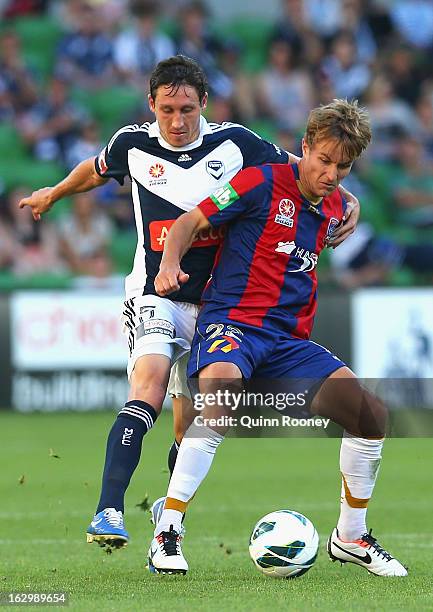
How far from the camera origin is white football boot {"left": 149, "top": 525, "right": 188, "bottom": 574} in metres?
5.34

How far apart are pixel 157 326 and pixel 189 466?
2.20 feet

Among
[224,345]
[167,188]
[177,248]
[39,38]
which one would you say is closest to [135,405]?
[224,345]

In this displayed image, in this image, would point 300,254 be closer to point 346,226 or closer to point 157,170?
point 346,226

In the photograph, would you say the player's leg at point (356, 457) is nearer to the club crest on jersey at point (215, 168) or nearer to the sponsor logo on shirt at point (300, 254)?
Result: the sponsor logo on shirt at point (300, 254)

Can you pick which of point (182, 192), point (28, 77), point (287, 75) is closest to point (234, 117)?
point (287, 75)

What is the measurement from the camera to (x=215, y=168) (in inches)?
237

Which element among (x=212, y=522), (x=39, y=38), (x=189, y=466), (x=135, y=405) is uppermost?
(x=39, y=38)

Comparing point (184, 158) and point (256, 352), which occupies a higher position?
point (184, 158)

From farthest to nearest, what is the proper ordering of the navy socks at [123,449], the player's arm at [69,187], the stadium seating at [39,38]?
the stadium seating at [39,38]
the player's arm at [69,187]
the navy socks at [123,449]

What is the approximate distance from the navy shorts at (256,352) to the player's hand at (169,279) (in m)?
0.28

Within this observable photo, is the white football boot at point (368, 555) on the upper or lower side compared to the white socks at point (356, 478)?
lower

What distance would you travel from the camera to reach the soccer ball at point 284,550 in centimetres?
548

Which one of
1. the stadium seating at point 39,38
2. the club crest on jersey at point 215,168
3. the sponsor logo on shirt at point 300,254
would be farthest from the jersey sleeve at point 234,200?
the stadium seating at point 39,38

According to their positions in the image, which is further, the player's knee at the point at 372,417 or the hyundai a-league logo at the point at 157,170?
the hyundai a-league logo at the point at 157,170
